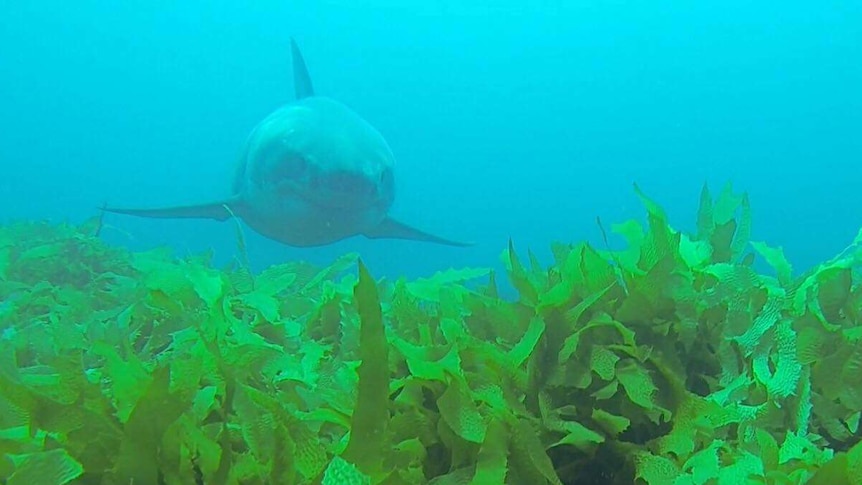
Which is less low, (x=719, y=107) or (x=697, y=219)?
(x=719, y=107)

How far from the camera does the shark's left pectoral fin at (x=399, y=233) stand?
667cm

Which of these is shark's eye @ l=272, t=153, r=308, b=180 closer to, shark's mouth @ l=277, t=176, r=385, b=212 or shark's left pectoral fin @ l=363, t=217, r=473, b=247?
shark's mouth @ l=277, t=176, r=385, b=212

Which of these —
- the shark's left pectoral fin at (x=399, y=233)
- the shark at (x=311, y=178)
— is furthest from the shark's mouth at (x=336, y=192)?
the shark's left pectoral fin at (x=399, y=233)

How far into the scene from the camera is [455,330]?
1406 mm

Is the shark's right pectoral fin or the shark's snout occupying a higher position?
the shark's right pectoral fin

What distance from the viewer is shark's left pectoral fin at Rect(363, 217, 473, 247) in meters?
6.67

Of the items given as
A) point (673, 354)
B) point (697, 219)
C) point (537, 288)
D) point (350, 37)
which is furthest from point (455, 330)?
point (350, 37)

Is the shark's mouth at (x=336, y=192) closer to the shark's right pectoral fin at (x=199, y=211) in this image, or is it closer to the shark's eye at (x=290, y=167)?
the shark's eye at (x=290, y=167)

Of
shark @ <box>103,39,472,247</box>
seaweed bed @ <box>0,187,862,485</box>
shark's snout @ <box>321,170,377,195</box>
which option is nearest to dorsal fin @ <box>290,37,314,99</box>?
shark @ <box>103,39,472,247</box>

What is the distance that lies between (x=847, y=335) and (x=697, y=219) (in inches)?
25.6

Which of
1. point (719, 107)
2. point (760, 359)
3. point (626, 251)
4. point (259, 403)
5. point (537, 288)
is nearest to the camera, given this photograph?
point (259, 403)

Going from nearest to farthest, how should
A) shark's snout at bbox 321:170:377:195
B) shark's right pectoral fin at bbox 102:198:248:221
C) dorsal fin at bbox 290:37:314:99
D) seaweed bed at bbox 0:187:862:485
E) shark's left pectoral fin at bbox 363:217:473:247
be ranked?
seaweed bed at bbox 0:187:862:485 → shark's snout at bbox 321:170:377:195 → shark's right pectoral fin at bbox 102:198:248:221 → shark's left pectoral fin at bbox 363:217:473:247 → dorsal fin at bbox 290:37:314:99

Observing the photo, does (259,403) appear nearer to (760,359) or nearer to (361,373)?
→ (361,373)

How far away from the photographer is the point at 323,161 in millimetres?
4957
